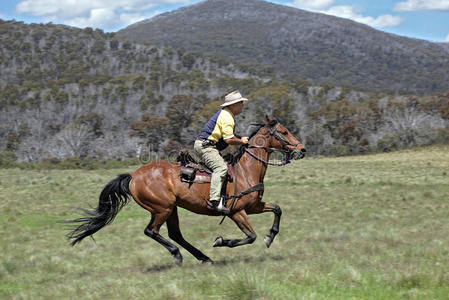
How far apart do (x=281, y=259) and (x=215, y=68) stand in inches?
4235

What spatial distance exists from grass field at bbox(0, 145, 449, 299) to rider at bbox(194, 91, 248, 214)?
1091 mm

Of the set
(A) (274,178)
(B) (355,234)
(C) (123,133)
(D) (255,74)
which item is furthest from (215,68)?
(B) (355,234)

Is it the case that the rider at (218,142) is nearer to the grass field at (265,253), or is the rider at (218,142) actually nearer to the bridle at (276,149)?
the bridle at (276,149)

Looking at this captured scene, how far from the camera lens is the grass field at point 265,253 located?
19.5 ft

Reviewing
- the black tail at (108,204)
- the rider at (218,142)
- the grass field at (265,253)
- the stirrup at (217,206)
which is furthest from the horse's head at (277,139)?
the black tail at (108,204)

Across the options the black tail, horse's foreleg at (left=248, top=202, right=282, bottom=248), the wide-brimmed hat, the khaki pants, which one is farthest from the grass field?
the wide-brimmed hat

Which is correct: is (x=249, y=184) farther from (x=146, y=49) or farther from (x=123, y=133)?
(x=146, y=49)

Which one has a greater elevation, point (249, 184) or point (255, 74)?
point (255, 74)

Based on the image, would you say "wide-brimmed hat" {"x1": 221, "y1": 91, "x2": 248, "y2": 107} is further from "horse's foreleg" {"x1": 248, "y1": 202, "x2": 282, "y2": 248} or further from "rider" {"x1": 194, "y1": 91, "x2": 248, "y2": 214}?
"horse's foreleg" {"x1": 248, "y1": 202, "x2": 282, "y2": 248}

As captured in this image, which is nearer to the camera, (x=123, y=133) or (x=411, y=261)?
(x=411, y=261)

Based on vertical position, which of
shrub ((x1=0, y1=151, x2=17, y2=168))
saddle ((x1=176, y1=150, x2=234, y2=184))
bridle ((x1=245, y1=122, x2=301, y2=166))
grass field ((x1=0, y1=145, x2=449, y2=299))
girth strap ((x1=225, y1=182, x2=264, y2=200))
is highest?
bridle ((x1=245, y1=122, x2=301, y2=166))

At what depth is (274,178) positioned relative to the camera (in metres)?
28.7

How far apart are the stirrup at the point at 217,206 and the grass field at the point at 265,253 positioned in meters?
0.83

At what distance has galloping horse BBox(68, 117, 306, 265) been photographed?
27.0ft
